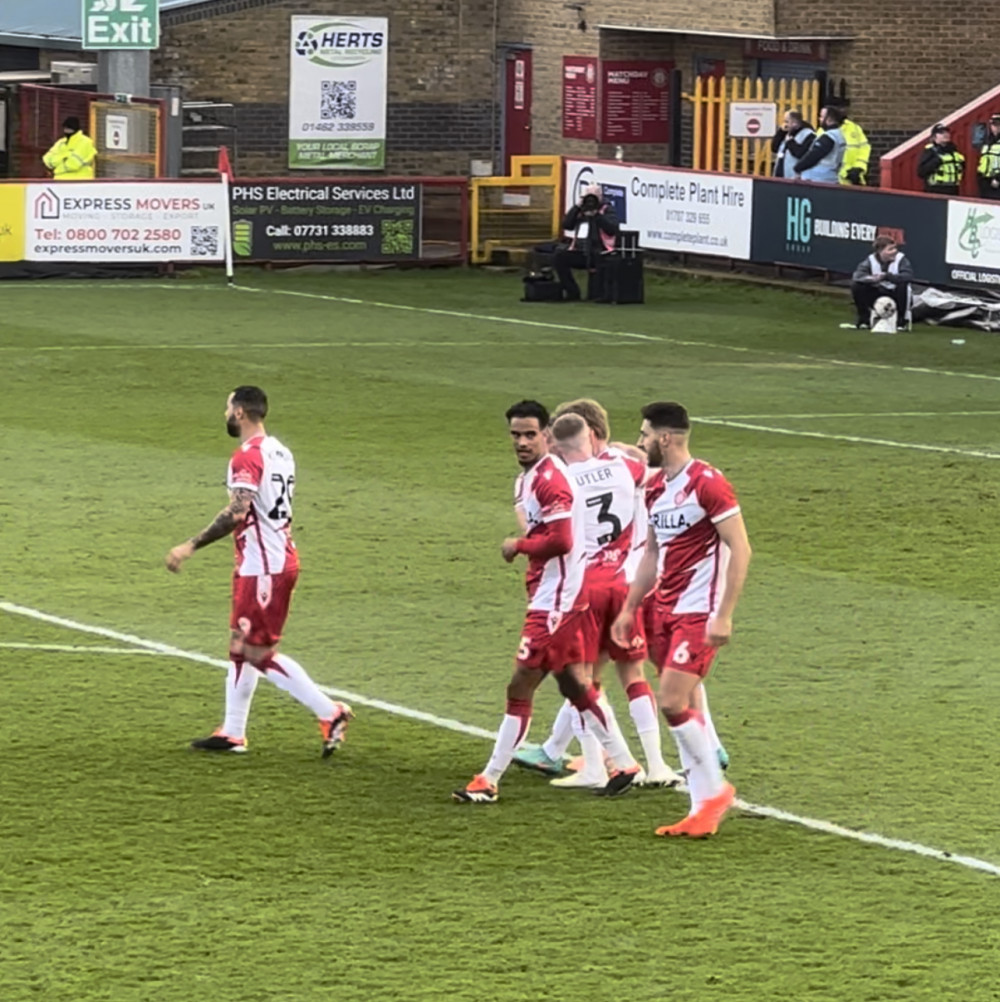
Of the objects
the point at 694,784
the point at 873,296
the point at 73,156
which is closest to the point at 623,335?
the point at 873,296

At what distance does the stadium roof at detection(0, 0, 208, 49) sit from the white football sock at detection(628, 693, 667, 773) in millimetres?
33213

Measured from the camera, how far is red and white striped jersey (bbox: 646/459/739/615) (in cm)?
1074

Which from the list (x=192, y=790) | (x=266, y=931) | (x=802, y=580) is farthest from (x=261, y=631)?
(x=802, y=580)

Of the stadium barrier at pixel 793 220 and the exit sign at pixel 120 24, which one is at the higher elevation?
the exit sign at pixel 120 24

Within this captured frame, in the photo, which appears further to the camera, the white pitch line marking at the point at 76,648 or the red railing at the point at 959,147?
the red railing at the point at 959,147

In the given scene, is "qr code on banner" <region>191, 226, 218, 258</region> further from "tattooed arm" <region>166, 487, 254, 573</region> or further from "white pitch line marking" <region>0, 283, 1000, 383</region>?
"tattooed arm" <region>166, 487, 254, 573</region>

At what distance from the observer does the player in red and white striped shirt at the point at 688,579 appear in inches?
423

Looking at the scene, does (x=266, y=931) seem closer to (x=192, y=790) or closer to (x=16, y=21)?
(x=192, y=790)

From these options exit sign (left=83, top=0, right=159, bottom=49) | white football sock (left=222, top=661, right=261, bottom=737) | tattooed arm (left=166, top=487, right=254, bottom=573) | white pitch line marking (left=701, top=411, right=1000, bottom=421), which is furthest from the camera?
exit sign (left=83, top=0, right=159, bottom=49)

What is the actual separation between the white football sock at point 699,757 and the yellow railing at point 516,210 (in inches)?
1114

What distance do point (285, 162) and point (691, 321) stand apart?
13.0 metres

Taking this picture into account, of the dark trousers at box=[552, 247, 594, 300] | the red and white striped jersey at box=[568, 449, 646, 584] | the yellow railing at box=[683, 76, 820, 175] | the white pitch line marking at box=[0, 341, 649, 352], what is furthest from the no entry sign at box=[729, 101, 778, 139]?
the red and white striped jersey at box=[568, 449, 646, 584]

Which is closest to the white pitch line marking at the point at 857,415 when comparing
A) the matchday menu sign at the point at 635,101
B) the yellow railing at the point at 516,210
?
the yellow railing at the point at 516,210

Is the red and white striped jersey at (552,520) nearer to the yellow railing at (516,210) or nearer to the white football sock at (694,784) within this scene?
the white football sock at (694,784)
